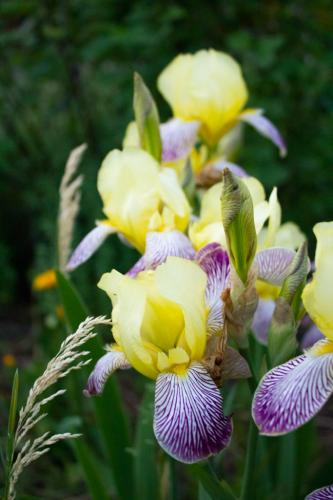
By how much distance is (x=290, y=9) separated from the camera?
7.89ft

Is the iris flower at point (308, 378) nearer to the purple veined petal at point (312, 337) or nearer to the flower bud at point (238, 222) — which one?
the flower bud at point (238, 222)

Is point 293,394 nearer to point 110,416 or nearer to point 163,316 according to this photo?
point 163,316

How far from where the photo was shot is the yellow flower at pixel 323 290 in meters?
0.80

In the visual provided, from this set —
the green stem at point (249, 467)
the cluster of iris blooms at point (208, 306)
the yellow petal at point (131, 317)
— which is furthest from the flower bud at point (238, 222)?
the green stem at point (249, 467)

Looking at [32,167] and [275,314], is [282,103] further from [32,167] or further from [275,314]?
[275,314]

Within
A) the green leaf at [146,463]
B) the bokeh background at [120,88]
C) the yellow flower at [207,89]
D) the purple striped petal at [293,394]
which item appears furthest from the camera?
the bokeh background at [120,88]

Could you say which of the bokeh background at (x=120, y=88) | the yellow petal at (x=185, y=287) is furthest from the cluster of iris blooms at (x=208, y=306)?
the bokeh background at (x=120, y=88)

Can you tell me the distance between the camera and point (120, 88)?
2543mm

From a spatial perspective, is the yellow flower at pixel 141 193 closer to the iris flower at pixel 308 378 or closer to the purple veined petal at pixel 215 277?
the purple veined petal at pixel 215 277

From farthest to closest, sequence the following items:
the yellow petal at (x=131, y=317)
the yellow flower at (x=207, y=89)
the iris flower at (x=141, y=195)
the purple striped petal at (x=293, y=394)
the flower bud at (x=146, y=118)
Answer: the yellow flower at (x=207, y=89) < the flower bud at (x=146, y=118) < the iris flower at (x=141, y=195) < the yellow petal at (x=131, y=317) < the purple striped petal at (x=293, y=394)

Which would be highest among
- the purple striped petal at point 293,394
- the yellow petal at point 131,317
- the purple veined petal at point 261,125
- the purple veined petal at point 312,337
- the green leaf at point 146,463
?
the yellow petal at point 131,317

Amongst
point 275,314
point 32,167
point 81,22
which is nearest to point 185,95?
point 275,314

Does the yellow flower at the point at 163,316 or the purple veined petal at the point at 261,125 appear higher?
the yellow flower at the point at 163,316

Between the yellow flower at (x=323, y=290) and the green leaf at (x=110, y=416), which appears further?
the green leaf at (x=110, y=416)
